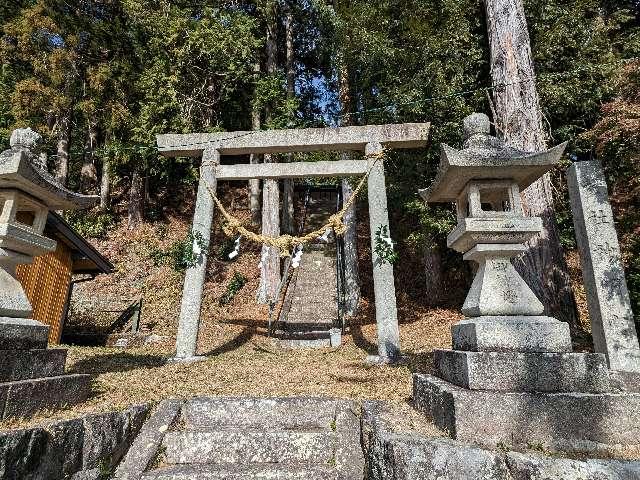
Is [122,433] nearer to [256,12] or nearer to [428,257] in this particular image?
[428,257]

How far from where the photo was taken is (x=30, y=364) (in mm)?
3721

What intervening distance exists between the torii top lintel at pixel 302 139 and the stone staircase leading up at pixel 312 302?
187 inches

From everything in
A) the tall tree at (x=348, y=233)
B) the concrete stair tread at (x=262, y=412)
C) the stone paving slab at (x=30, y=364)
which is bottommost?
the concrete stair tread at (x=262, y=412)

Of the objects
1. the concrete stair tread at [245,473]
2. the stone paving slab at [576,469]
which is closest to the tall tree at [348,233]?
the concrete stair tread at [245,473]

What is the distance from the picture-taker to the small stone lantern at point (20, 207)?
3.87 metres

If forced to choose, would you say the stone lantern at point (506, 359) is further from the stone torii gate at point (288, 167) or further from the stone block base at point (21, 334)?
the stone block base at point (21, 334)

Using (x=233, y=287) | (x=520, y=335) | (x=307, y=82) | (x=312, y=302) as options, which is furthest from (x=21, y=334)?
(x=307, y=82)

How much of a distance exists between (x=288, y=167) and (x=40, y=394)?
5.93 metres

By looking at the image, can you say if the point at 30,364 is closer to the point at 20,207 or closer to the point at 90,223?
the point at 20,207

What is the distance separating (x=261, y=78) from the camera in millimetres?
15820

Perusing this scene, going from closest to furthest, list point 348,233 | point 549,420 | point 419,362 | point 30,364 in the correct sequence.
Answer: point 549,420 < point 30,364 < point 419,362 < point 348,233

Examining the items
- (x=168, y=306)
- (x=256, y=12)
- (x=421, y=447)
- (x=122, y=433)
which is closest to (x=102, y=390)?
(x=122, y=433)

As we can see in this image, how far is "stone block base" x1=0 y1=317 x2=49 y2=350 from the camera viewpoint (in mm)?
3562

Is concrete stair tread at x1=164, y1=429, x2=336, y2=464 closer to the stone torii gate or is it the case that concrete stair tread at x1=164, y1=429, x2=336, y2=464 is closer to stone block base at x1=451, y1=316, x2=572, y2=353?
stone block base at x1=451, y1=316, x2=572, y2=353
